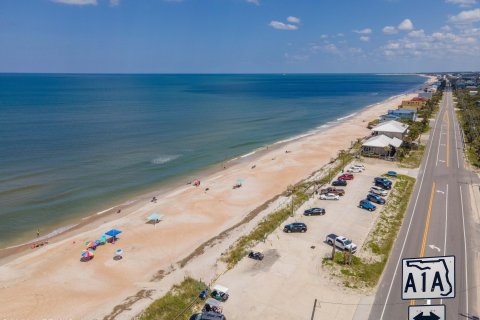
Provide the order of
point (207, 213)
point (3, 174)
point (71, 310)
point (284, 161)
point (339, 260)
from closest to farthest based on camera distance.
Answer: point (71, 310) < point (339, 260) < point (207, 213) < point (3, 174) < point (284, 161)

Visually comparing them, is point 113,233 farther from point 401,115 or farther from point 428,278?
point 401,115

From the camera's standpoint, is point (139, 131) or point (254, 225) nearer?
point (254, 225)

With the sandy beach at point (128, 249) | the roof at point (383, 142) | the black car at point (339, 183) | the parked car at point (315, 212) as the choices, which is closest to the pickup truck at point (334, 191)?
the black car at point (339, 183)

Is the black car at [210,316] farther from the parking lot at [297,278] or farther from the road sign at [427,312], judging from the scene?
the road sign at [427,312]

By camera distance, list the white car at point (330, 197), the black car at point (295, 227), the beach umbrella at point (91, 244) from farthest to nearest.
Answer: the white car at point (330, 197) < the black car at point (295, 227) < the beach umbrella at point (91, 244)

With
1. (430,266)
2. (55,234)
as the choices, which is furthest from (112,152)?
(430,266)

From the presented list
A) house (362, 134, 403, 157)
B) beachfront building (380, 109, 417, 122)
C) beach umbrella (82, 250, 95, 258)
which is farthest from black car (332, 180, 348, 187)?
beachfront building (380, 109, 417, 122)

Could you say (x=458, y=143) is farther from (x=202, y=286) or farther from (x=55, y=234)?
(x=55, y=234)
